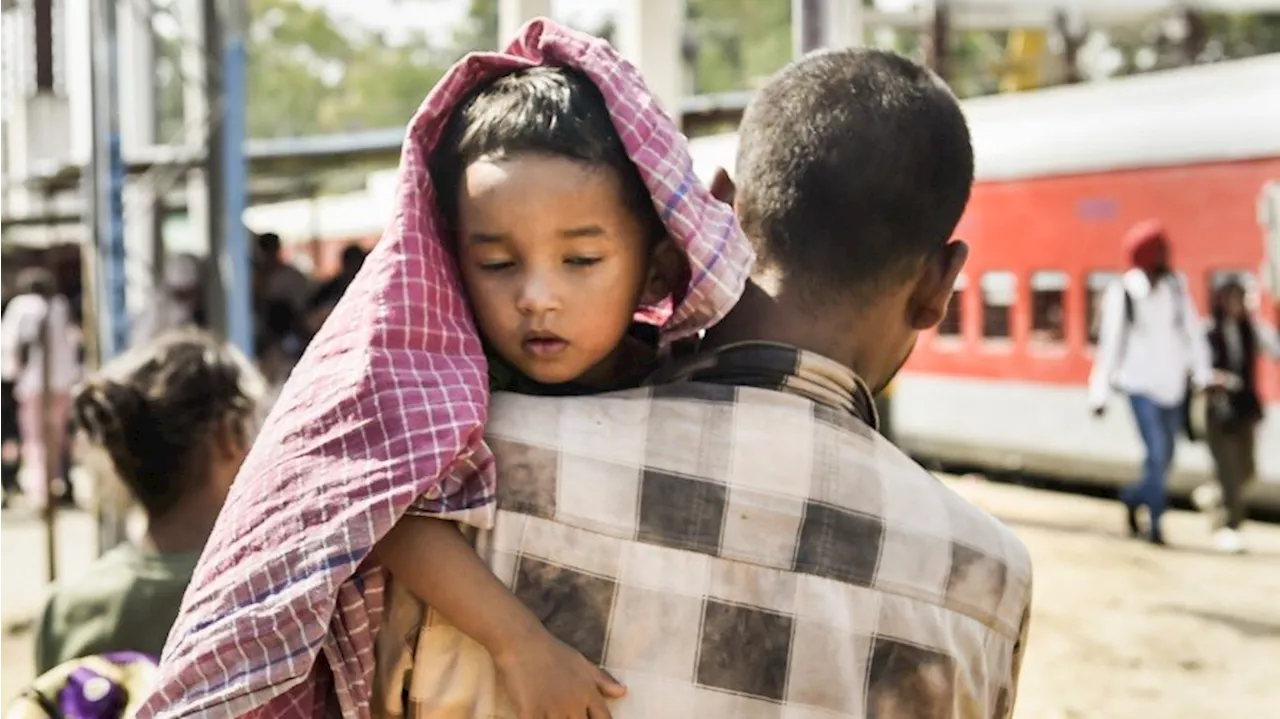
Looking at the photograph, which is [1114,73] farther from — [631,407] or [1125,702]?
[631,407]

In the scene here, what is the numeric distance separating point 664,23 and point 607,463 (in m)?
5.89

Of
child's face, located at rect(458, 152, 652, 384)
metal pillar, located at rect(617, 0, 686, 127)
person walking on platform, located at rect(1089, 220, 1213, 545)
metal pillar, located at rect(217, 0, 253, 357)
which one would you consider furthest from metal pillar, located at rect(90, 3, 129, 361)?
child's face, located at rect(458, 152, 652, 384)

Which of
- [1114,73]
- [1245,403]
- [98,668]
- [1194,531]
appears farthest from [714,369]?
[1114,73]

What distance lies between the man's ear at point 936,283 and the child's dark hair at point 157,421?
1316 millimetres

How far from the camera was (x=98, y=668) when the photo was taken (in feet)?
6.77

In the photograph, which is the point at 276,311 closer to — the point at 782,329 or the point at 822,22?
the point at 822,22

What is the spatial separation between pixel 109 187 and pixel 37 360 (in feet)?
10.9

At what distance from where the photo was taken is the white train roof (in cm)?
967

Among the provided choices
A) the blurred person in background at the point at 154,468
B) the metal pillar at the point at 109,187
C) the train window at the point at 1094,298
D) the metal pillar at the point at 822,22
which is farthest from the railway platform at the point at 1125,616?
the blurred person in background at the point at 154,468

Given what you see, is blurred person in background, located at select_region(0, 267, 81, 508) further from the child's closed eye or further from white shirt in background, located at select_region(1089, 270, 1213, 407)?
the child's closed eye

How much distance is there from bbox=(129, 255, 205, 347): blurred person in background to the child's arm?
23.3 feet

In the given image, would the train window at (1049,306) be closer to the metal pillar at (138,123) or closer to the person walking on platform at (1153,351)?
the person walking on platform at (1153,351)

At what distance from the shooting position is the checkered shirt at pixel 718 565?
53.6 inches

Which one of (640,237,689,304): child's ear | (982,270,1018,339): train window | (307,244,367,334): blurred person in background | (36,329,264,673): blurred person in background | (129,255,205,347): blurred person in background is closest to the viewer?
(640,237,689,304): child's ear
